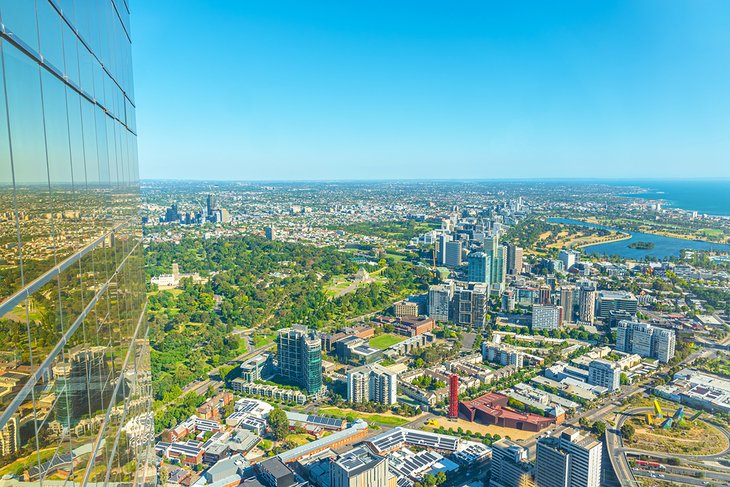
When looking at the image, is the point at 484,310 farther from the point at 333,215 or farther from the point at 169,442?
the point at 333,215

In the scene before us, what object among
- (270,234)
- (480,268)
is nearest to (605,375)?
(480,268)

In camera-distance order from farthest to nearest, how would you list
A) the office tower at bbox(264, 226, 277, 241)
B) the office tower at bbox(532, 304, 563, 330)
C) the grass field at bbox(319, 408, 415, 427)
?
the office tower at bbox(264, 226, 277, 241)
the office tower at bbox(532, 304, 563, 330)
the grass field at bbox(319, 408, 415, 427)

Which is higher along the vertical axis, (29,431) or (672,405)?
(29,431)

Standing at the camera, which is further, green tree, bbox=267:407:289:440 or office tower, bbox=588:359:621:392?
office tower, bbox=588:359:621:392

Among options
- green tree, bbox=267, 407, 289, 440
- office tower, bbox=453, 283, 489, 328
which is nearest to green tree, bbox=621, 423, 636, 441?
green tree, bbox=267, 407, 289, 440

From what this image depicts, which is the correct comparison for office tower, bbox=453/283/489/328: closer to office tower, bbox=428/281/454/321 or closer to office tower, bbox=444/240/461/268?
office tower, bbox=428/281/454/321

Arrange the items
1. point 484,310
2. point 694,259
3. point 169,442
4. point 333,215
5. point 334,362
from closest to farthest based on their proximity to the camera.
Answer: point 169,442 < point 334,362 < point 484,310 < point 694,259 < point 333,215

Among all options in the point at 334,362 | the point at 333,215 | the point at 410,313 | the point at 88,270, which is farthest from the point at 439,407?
the point at 333,215
